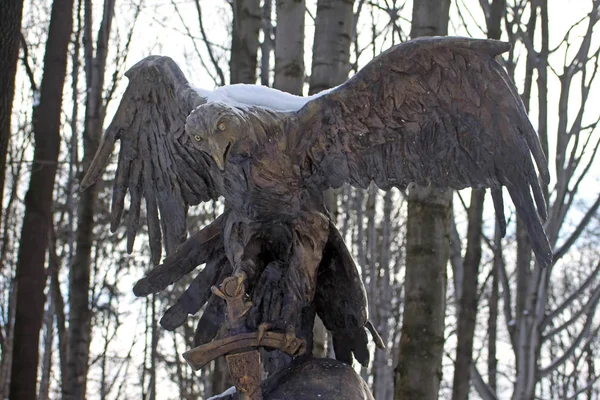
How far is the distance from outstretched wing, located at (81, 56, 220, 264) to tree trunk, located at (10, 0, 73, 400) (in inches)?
167

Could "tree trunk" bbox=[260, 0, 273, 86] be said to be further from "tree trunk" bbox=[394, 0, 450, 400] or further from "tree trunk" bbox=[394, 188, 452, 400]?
"tree trunk" bbox=[394, 188, 452, 400]

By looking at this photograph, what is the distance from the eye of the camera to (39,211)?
346 inches

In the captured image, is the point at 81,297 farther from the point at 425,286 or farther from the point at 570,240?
the point at 570,240

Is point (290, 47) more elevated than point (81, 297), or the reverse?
point (290, 47)

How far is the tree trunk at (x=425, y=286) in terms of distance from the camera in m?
6.16

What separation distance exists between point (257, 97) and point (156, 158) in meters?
0.72

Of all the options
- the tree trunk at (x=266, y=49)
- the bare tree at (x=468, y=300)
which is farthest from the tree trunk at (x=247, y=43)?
the bare tree at (x=468, y=300)

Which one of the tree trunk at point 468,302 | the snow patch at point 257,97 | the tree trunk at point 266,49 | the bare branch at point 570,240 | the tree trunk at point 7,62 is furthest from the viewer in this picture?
the tree trunk at point 266,49

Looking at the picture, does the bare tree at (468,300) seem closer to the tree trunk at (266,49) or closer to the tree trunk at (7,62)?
the tree trunk at (266,49)

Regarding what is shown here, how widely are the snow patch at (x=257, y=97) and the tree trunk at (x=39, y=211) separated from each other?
16.1 feet

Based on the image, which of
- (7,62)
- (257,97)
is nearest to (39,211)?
(7,62)

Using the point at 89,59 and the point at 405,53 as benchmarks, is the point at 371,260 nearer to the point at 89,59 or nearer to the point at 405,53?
the point at 89,59

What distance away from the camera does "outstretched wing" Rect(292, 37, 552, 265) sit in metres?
3.74

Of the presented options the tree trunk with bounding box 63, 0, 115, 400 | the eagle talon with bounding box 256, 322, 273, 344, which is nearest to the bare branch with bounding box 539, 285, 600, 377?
the tree trunk with bounding box 63, 0, 115, 400
